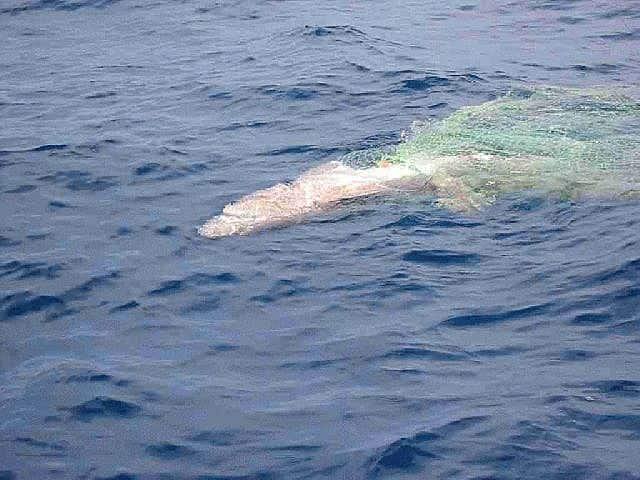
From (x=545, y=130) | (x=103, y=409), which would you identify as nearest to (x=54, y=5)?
(x=545, y=130)

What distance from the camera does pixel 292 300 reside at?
10773 mm

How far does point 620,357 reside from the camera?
9148 mm

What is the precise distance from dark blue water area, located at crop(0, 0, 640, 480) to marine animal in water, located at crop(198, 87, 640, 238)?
0.31 m

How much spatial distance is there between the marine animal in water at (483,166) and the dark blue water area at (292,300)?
31cm

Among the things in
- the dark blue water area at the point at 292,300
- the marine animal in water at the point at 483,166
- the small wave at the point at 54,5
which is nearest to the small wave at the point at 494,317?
the dark blue water area at the point at 292,300

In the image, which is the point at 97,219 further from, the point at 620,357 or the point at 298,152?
the point at 620,357

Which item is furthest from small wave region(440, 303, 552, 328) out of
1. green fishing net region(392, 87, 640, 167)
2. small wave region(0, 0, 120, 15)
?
small wave region(0, 0, 120, 15)

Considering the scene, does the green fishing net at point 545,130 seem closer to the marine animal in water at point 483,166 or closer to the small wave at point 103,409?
the marine animal in water at point 483,166

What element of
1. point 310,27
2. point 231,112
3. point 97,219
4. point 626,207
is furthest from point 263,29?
point 626,207

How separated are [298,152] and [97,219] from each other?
3.49m

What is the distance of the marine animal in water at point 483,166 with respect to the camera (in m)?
12.8

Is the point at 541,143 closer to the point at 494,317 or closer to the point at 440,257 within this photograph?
the point at 440,257

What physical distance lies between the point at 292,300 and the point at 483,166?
4.05 meters

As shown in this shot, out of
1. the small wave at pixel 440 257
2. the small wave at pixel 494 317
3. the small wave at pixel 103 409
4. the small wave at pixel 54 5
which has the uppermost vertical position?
the small wave at pixel 54 5
